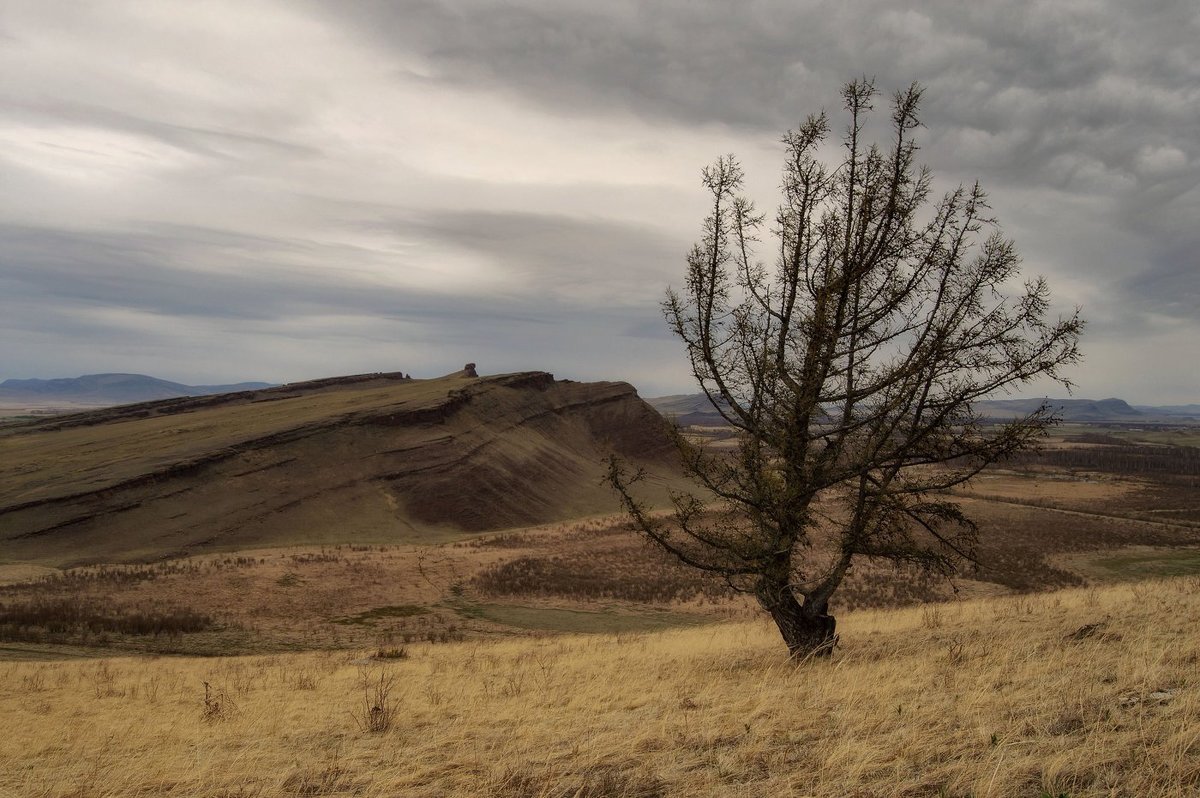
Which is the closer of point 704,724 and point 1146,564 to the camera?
point 704,724

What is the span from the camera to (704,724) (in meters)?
6.39

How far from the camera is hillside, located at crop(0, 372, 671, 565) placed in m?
47.9

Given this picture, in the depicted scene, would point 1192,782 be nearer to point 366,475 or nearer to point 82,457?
point 366,475

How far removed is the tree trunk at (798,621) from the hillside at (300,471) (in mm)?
22332

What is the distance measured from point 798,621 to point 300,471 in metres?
55.8

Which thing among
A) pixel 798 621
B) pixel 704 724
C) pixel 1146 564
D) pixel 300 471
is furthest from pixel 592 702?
pixel 300 471

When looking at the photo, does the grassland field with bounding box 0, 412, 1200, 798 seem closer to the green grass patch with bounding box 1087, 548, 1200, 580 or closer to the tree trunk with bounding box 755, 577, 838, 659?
the tree trunk with bounding box 755, 577, 838, 659

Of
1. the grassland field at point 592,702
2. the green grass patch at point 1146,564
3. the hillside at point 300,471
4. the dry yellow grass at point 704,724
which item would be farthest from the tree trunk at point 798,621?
the green grass patch at point 1146,564

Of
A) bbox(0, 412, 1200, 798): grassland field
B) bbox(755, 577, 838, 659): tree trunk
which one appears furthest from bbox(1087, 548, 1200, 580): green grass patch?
bbox(755, 577, 838, 659): tree trunk

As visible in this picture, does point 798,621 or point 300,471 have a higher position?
point 798,621

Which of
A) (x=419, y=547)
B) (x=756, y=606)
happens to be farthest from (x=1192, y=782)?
(x=419, y=547)

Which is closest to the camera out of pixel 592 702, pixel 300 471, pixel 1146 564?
pixel 592 702

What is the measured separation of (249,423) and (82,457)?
45.2ft

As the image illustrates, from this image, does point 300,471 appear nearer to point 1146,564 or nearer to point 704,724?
point 704,724
